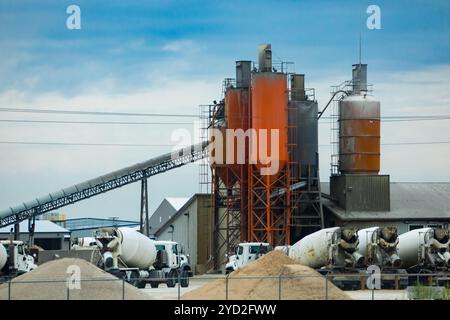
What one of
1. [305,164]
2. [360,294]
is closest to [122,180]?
[305,164]

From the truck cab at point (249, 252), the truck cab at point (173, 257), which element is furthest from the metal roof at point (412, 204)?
the truck cab at point (173, 257)

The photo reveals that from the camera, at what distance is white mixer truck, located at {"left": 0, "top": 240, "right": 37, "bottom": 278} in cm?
6138

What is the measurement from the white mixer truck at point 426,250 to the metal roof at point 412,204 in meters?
13.6

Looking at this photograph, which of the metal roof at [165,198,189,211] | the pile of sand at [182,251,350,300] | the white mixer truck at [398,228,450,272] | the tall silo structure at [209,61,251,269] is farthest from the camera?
the metal roof at [165,198,189,211]

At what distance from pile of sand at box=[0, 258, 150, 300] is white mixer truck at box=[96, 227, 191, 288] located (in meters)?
12.1

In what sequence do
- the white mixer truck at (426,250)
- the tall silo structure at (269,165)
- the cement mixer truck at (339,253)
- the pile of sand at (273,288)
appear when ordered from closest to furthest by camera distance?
1. the pile of sand at (273,288)
2. the cement mixer truck at (339,253)
3. the white mixer truck at (426,250)
4. the tall silo structure at (269,165)

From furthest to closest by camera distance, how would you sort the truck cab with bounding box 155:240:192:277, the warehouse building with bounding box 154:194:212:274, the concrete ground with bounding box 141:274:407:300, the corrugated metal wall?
1. the warehouse building with bounding box 154:194:212:274
2. the corrugated metal wall
3. the truck cab with bounding box 155:240:192:277
4. the concrete ground with bounding box 141:274:407:300

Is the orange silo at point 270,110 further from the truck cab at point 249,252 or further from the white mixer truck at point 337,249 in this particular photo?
the white mixer truck at point 337,249

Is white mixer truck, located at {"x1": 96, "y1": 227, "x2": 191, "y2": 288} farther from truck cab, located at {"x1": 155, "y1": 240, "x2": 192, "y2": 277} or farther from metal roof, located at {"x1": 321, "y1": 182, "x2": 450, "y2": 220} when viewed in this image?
metal roof, located at {"x1": 321, "y1": 182, "x2": 450, "y2": 220}

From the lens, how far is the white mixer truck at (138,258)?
194 ft

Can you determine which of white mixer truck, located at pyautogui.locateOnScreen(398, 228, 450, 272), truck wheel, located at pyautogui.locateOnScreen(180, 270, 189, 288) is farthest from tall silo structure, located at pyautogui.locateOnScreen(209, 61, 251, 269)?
white mixer truck, located at pyautogui.locateOnScreen(398, 228, 450, 272)

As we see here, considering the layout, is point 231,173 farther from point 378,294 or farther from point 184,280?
point 378,294

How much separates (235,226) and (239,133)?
674 centimetres
